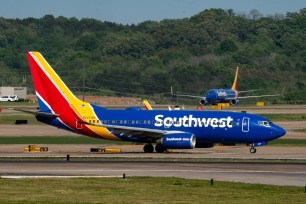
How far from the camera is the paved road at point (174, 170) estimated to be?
56772 millimetres

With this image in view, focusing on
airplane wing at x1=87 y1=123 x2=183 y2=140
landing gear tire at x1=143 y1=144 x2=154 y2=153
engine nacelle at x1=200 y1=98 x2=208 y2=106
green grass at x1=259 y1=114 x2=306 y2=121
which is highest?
engine nacelle at x1=200 y1=98 x2=208 y2=106

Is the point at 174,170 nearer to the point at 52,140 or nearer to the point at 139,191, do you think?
the point at 139,191

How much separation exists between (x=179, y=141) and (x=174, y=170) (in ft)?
54.5

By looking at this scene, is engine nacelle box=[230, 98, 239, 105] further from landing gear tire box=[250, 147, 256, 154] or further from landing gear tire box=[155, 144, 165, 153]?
landing gear tire box=[155, 144, 165, 153]

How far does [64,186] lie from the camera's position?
50.8 meters

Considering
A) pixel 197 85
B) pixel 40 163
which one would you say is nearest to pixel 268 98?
pixel 197 85

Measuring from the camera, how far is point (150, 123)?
80.8 meters

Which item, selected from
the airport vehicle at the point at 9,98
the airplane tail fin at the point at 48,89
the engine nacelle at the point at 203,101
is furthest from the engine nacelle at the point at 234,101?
the airplane tail fin at the point at 48,89

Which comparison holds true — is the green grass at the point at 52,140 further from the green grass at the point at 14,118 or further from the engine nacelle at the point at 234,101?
the engine nacelle at the point at 234,101

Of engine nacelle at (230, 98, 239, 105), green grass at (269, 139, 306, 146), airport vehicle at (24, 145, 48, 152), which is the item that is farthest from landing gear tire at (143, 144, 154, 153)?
engine nacelle at (230, 98, 239, 105)

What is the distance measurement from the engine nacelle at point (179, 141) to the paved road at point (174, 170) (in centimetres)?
1061

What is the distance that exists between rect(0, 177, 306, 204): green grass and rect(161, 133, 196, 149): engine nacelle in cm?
2258

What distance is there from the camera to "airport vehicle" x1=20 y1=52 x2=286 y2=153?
78.8 m

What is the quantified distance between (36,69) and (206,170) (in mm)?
25684
